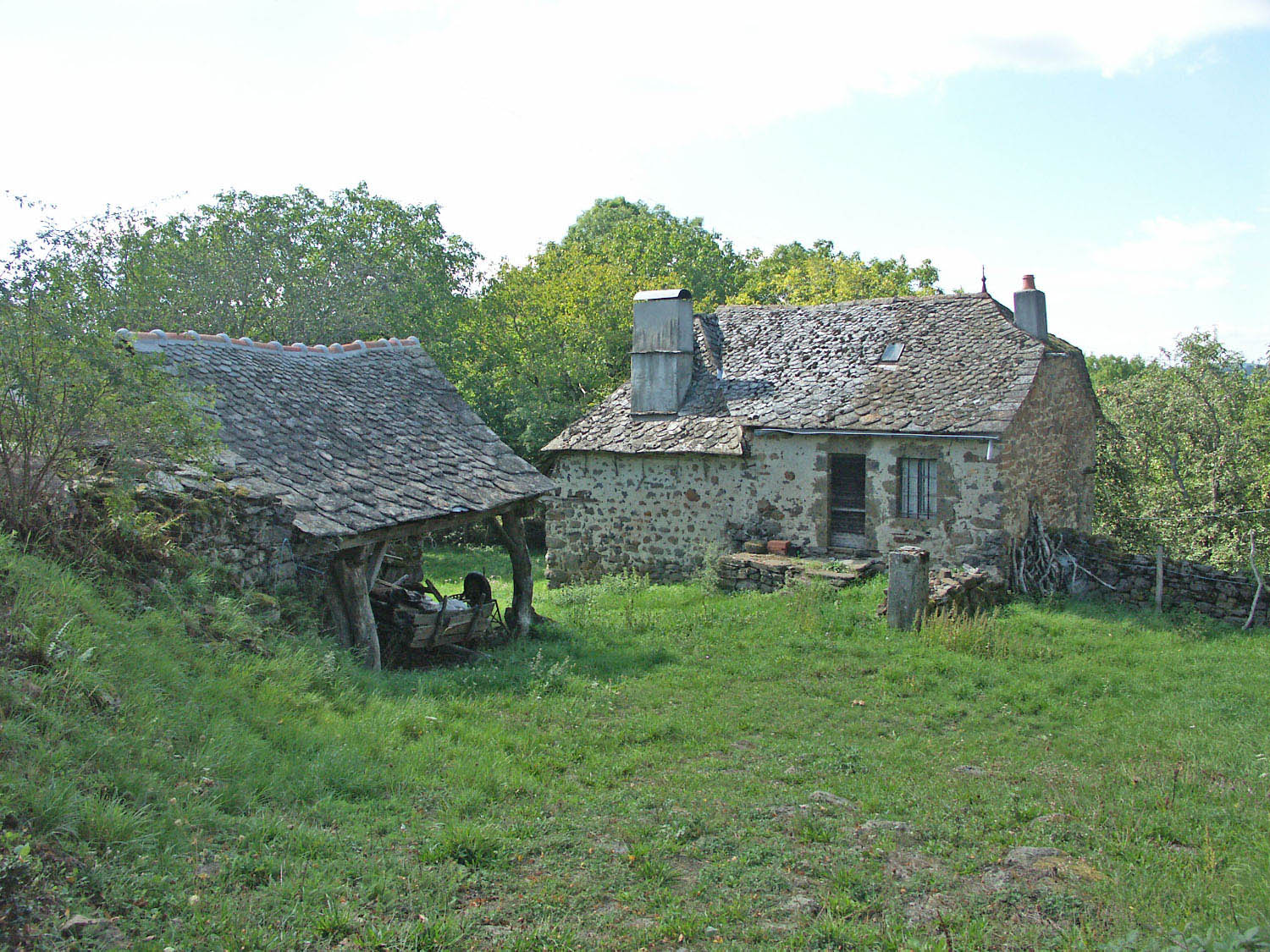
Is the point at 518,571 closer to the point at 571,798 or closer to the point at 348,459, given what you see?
the point at 348,459

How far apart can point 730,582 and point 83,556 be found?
407 inches

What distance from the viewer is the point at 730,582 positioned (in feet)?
50.3

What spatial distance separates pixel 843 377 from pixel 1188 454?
8.71m

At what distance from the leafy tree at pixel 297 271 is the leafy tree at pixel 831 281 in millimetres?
11640

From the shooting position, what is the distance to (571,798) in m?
6.16

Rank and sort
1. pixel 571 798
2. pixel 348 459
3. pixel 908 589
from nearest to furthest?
1. pixel 571 798
2. pixel 348 459
3. pixel 908 589

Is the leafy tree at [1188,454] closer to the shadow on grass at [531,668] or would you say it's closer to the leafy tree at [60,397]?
the shadow on grass at [531,668]

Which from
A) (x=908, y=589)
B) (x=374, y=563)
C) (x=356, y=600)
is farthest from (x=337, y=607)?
(x=908, y=589)

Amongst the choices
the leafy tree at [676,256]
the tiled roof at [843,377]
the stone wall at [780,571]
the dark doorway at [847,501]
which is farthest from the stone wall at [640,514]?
the leafy tree at [676,256]

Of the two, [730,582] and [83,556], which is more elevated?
[83,556]

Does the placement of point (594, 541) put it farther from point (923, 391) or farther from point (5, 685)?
point (5, 685)

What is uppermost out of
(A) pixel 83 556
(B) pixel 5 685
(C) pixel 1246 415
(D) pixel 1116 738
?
(C) pixel 1246 415

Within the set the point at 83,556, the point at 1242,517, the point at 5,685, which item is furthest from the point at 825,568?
the point at 5,685

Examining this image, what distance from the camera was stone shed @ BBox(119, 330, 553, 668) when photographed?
8852 millimetres
